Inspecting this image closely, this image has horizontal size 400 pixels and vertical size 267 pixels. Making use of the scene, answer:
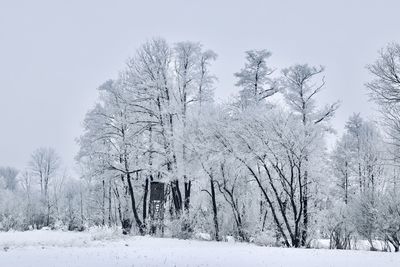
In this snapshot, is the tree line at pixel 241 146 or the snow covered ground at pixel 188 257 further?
the tree line at pixel 241 146

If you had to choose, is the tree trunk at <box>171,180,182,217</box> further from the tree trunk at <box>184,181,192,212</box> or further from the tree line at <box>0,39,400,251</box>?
the tree trunk at <box>184,181,192,212</box>

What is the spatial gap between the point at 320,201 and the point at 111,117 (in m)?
13.6

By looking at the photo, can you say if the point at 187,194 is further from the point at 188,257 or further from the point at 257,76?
the point at 188,257

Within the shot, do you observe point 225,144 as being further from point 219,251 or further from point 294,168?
point 219,251

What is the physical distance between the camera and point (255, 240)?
74.4 feet

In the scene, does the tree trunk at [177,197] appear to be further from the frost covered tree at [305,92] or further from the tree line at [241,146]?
the frost covered tree at [305,92]

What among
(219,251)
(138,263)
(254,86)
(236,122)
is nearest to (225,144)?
(236,122)

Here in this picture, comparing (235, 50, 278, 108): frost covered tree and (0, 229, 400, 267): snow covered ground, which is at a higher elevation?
(235, 50, 278, 108): frost covered tree

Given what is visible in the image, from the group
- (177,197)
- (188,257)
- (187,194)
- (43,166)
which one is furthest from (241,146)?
(43,166)

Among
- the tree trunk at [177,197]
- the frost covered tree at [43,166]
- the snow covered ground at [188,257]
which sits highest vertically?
the frost covered tree at [43,166]

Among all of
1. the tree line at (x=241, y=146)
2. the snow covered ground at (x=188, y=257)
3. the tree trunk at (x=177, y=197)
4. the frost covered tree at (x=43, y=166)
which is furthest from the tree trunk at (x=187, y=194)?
the frost covered tree at (x=43, y=166)

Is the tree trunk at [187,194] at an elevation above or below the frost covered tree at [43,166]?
below

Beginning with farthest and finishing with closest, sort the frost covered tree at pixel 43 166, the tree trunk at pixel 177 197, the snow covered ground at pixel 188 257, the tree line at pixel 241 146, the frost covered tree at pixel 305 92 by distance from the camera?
1. the frost covered tree at pixel 43 166
2. the frost covered tree at pixel 305 92
3. the tree trunk at pixel 177 197
4. the tree line at pixel 241 146
5. the snow covered ground at pixel 188 257

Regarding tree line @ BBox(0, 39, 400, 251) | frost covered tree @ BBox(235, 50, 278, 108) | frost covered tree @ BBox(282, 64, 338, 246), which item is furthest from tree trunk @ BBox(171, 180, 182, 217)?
frost covered tree @ BBox(282, 64, 338, 246)
